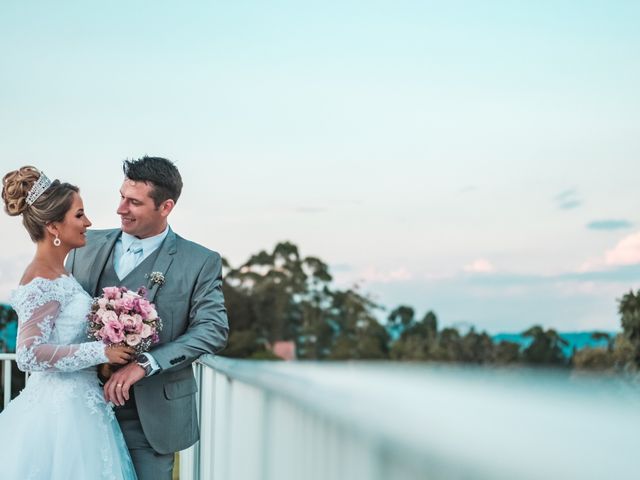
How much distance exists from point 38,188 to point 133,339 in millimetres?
656

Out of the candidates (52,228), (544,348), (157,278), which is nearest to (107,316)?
(157,278)

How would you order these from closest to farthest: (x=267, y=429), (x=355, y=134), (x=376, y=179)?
(x=267, y=429) → (x=355, y=134) → (x=376, y=179)

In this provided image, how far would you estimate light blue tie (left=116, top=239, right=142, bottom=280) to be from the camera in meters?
3.59

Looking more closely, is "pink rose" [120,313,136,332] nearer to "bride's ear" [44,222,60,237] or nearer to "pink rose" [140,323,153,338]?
"pink rose" [140,323,153,338]

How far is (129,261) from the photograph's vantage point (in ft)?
11.8

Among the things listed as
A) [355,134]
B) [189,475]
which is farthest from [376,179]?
[189,475]

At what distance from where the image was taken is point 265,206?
231 ft

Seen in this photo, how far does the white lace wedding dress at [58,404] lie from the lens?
329 cm

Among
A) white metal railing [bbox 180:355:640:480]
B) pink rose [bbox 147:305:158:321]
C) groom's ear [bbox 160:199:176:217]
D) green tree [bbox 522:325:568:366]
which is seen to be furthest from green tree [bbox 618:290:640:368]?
white metal railing [bbox 180:355:640:480]

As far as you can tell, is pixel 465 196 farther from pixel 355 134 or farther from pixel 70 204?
pixel 70 204

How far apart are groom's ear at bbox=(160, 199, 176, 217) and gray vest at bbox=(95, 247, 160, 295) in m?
0.17

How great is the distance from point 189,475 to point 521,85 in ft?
225

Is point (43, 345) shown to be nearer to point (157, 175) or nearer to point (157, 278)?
point (157, 278)

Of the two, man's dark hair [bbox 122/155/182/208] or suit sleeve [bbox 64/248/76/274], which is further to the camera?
suit sleeve [bbox 64/248/76/274]
